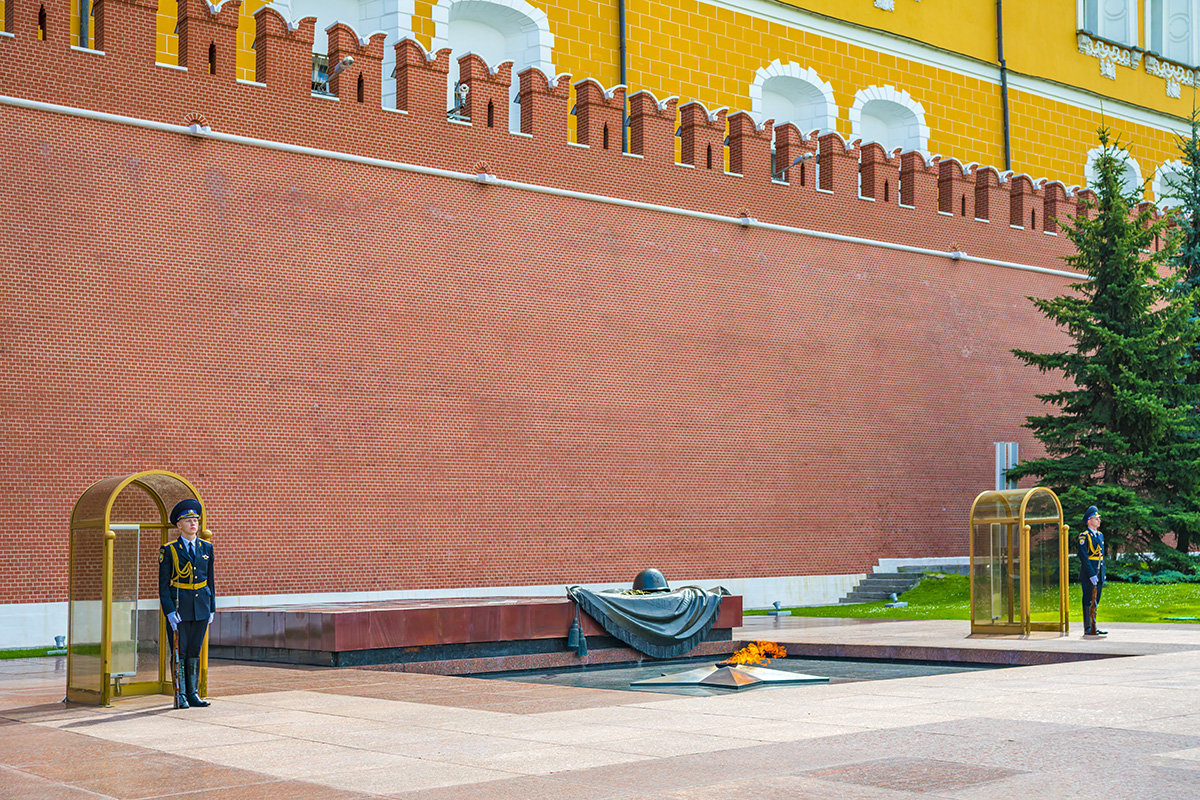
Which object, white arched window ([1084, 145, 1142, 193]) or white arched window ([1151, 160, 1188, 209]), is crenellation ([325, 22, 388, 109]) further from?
white arched window ([1151, 160, 1188, 209])

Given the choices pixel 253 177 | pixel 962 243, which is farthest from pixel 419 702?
pixel 962 243

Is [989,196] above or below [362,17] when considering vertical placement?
below

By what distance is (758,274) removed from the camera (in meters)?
19.4

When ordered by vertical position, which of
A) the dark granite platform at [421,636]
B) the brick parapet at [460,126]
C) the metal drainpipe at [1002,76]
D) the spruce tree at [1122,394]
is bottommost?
the dark granite platform at [421,636]

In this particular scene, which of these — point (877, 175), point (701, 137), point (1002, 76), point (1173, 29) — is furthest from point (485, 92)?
point (1173, 29)

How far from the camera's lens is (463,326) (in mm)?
16531

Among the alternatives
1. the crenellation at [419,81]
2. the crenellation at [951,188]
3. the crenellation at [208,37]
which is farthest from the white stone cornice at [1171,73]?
the crenellation at [208,37]

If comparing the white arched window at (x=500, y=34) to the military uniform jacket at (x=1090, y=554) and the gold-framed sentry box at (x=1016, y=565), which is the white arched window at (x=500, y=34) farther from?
the military uniform jacket at (x=1090, y=554)

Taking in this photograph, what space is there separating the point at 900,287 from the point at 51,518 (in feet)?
42.6

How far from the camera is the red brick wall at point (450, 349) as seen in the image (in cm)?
1407

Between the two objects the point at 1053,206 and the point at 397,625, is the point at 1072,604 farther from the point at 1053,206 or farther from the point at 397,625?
the point at 397,625

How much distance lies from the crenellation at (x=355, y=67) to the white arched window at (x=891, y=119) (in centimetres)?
1049

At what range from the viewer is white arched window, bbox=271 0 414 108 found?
18641 millimetres

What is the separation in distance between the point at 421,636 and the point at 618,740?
4.96 meters
